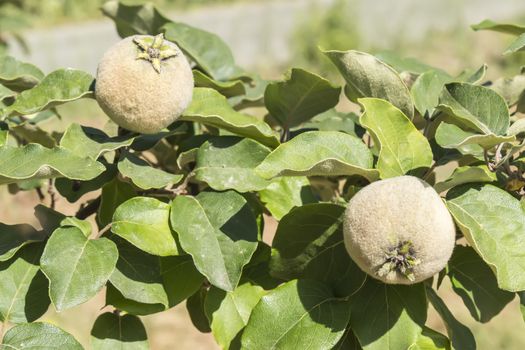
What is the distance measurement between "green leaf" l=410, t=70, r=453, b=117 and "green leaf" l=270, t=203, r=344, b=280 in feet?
0.72

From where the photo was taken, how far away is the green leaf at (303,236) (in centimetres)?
97

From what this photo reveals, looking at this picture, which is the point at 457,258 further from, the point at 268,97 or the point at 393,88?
the point at 268,97

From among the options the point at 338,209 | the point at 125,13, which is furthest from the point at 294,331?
the point at 125,13

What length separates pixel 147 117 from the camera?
0.96 m

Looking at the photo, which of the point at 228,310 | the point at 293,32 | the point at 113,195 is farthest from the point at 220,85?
the point at 293,32

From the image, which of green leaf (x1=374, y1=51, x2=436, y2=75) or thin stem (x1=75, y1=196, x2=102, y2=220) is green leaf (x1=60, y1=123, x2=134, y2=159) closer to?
thin stem (x1=75, y1=196, x2=102, y2=220)

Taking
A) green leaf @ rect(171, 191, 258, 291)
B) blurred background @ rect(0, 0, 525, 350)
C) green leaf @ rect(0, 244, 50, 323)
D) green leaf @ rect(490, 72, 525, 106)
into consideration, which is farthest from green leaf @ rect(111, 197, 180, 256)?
blurred background @ rect(0, 0, 525, 350)

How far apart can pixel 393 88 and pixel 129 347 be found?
525 mm

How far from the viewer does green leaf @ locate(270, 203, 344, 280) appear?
97 centimetres

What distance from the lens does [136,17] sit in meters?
1.27

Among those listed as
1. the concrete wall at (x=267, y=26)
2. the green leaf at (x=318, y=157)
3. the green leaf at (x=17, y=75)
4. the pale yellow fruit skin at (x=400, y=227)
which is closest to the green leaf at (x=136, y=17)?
the green leaf at (x=17, y=75)

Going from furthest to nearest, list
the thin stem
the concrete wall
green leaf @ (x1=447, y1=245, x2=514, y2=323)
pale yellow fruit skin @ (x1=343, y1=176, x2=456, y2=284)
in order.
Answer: the concrete wall
the thin stem
green leaf @ (x1=447, y1=245, x2=514, y2=323)
pale yellow fruit skin @ (x1=343, y1=176, x2=456, y2=284)

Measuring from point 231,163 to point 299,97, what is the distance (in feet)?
0.61

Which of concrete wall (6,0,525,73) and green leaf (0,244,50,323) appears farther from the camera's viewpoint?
concrete wall (6,0,525,73)
